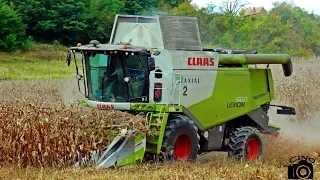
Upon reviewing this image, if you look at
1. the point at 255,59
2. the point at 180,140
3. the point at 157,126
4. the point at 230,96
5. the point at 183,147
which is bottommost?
the point at 183,147

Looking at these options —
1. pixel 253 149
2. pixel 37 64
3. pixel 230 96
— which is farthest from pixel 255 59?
pixel 37 64

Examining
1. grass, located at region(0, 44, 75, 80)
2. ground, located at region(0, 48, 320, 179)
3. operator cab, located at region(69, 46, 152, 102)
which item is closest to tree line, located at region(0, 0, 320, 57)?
grass, located at region(0, 44, 75, 80)

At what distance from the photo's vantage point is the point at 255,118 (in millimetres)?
13344

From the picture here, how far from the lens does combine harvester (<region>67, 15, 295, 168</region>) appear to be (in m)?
11.1

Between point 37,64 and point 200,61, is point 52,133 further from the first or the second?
point 37,64

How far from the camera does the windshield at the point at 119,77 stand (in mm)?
11383

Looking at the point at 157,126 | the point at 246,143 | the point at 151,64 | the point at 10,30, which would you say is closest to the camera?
the point at 157,126

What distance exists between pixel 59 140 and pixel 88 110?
3.14ft

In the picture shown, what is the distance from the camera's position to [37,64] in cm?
3872

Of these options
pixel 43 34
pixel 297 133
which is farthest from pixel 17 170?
pixel 43 34

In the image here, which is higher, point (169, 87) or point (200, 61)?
point (200, 61)

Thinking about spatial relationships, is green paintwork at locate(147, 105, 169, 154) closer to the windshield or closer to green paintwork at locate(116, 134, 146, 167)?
green paintwork at locate(116, 134, 146, 167)

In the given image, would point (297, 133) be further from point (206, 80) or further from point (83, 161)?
point (83, 161)

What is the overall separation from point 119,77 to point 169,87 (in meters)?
0.87
